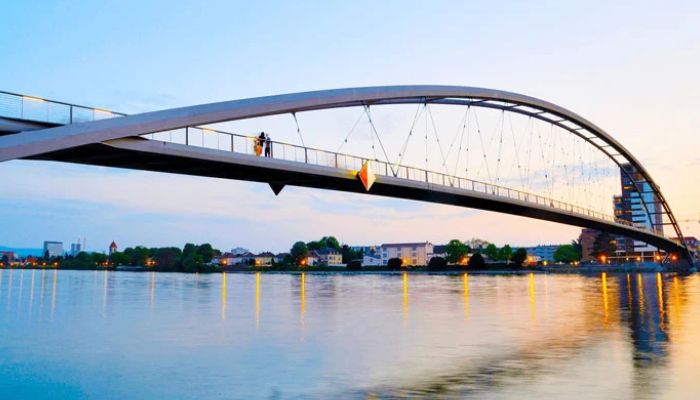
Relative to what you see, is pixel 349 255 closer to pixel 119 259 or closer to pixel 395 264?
pixel 395 264

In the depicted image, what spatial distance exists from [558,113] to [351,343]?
36217 mm

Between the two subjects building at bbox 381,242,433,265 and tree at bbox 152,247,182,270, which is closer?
tree at bbox 152,247,182,270

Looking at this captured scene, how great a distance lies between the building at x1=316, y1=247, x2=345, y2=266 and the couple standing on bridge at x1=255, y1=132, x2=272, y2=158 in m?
136

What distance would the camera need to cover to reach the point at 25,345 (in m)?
15.3

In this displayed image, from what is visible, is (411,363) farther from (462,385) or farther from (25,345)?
(25,345)

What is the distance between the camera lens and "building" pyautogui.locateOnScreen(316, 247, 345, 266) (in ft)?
538

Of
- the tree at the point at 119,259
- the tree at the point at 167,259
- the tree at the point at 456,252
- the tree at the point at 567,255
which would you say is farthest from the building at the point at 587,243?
the tree at the point at 119,259

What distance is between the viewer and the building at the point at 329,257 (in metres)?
164

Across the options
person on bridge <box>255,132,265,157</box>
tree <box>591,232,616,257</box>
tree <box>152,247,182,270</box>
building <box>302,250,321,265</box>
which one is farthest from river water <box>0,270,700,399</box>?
tree <box>152,247,182,270</box>

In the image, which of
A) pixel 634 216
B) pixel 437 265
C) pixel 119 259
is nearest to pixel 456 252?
pixel 437 265

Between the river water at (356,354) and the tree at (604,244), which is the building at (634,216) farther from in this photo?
the river water at (356,354)

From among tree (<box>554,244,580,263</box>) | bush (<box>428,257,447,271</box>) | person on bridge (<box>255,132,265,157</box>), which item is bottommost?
bush (<box>428,257,447,271</box>)

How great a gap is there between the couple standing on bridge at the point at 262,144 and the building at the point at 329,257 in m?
136

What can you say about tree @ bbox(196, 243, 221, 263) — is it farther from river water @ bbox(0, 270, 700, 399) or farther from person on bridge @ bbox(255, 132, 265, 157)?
river water @ bbox(0, 270, 700, 399)
